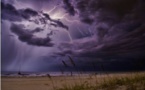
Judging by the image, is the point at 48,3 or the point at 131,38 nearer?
the point at 48,3

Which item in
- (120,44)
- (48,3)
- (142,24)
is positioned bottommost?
(120,44)

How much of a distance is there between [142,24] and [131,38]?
295 mm

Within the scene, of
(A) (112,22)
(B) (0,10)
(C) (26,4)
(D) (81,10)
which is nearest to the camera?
(B) (0,10)

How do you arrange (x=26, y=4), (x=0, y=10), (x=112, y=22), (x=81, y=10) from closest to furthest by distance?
(x=0, y=10), (x=26, y=4), (x=81, y=10), (x=112, y=22)

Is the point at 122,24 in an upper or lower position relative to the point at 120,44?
upper

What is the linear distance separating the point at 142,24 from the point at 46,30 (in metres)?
1.62

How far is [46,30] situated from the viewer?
138 inches

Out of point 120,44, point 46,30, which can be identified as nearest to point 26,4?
point 46,30

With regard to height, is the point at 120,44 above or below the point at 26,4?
below

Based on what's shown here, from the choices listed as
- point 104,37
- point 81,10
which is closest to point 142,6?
point 104,37

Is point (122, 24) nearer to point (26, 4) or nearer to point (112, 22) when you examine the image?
point (112, 22)

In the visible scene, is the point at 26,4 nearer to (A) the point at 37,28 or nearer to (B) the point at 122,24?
(A) the point at 37,28

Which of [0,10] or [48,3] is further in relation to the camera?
[48,3]

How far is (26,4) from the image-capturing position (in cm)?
332
